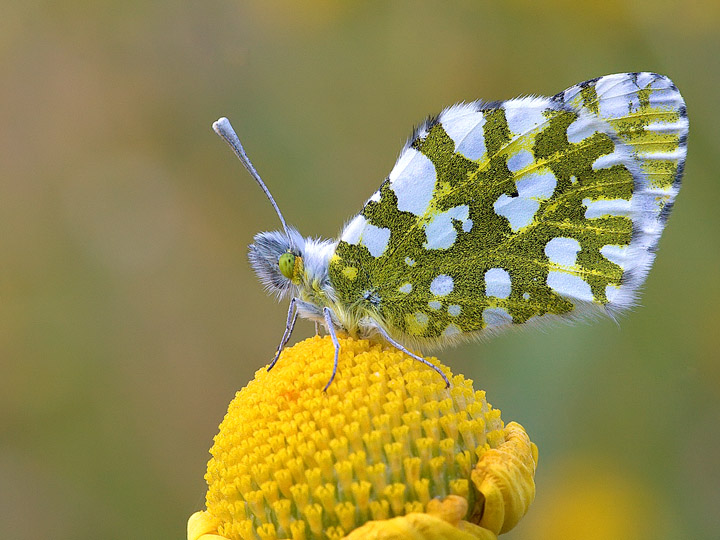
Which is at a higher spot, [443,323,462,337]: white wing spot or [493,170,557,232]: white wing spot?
[493,170,557,232]: white wing spot

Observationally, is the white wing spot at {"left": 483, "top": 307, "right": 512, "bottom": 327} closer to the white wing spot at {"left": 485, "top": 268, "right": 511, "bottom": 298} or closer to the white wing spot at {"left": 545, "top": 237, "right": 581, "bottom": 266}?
the white wing spot at {"left": 485, "top": 268, "right": 511, "bottom": 298}

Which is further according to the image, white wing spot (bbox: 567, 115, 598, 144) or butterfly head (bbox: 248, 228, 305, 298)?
butterfly head (bbox: 248, 228, 305, 298)

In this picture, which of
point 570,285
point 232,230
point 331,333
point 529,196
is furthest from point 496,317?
point 232,230

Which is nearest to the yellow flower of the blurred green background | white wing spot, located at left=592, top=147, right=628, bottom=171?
white wing spot, located at left=592, top=147, right=628, bottom=171

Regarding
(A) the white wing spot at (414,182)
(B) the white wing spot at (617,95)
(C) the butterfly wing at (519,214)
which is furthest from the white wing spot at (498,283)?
(B) the white wing spot at (617,95)

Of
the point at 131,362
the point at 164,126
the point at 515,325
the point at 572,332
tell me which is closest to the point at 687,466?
the point at 572,332

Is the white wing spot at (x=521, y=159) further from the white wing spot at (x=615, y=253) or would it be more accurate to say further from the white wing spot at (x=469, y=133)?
the white wing spot at (x=615, y=253)
